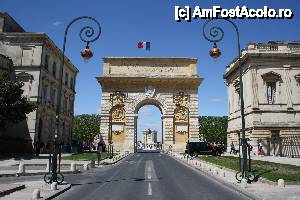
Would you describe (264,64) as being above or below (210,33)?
above

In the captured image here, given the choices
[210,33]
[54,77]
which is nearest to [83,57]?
[210,33]

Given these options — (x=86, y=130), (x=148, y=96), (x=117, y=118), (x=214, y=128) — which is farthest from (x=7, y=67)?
(x=214, y=128)

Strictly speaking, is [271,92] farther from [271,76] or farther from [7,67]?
[7,67]

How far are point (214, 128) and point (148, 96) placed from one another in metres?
37.3

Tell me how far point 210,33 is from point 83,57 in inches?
261

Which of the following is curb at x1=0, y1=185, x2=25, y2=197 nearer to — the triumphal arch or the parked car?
the parked car

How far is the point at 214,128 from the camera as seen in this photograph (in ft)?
288

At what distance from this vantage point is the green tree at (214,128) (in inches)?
3406

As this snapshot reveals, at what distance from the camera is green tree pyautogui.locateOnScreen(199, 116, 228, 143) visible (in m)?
86.5

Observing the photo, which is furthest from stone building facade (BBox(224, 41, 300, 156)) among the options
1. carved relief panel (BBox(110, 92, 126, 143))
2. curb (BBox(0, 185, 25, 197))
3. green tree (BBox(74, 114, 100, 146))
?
green tree (BBox(74, 114, 100, 146))

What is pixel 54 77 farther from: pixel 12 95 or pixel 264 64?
pixel 264 64

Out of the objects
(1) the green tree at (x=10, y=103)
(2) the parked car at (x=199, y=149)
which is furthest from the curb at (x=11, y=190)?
(2) the parked car at (x=199, y=149)

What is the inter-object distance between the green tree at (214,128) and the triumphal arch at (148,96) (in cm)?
3323

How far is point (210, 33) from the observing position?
17.4 meters
